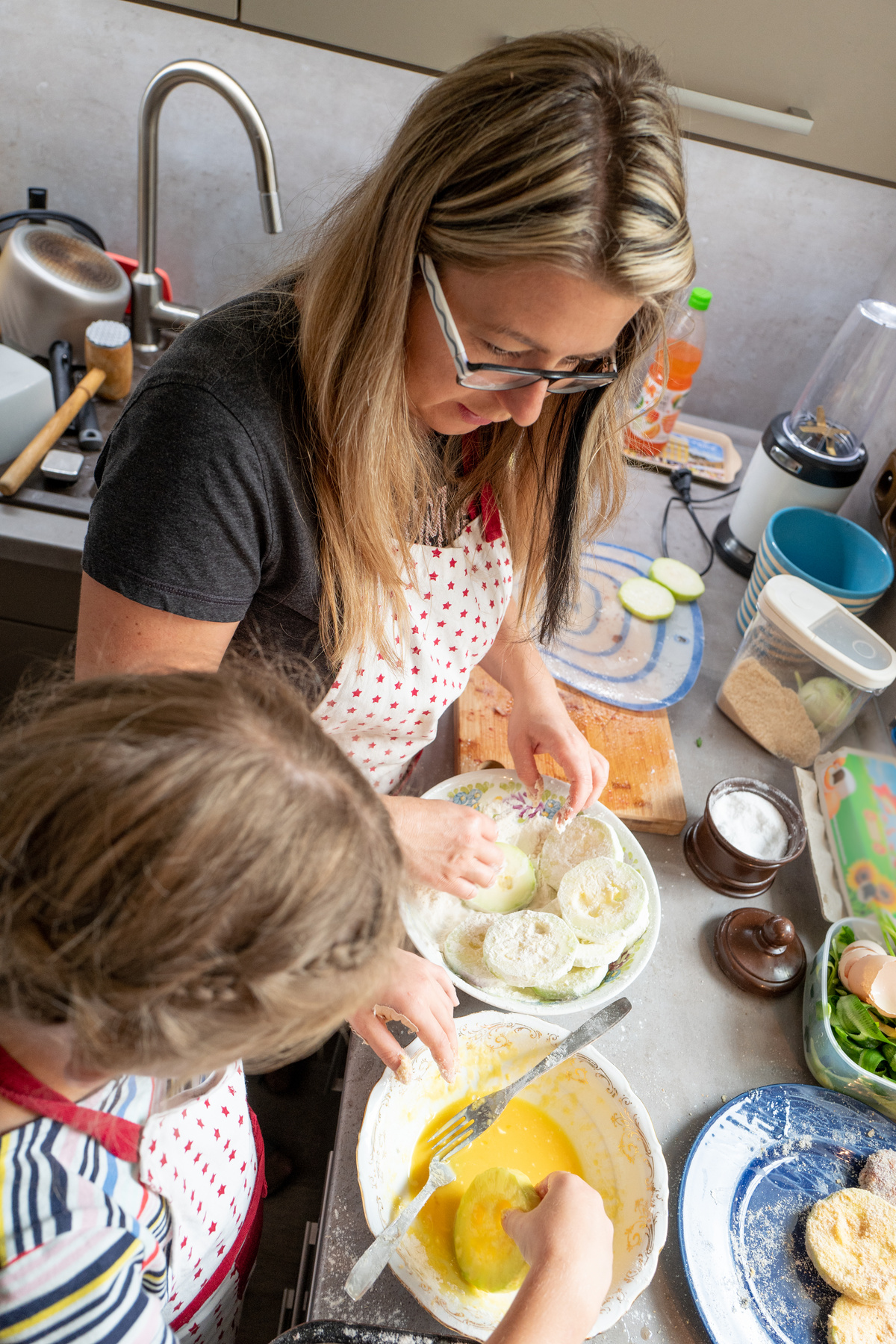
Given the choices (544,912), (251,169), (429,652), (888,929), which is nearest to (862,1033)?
(888,929)

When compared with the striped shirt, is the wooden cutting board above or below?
below

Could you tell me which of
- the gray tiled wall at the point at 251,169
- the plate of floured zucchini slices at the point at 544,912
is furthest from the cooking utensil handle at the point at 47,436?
the plate of floured zucchini slices at the point at 544,912

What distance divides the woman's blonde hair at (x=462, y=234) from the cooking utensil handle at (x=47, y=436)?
74 cm

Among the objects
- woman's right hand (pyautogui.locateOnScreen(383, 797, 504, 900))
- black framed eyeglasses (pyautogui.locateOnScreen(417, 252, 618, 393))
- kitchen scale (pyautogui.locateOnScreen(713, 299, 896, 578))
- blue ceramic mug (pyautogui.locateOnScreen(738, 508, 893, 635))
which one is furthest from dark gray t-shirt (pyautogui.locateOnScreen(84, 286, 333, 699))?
kitchen scale (pyautogui.locateOnScreen(713, 299, 896, 578))

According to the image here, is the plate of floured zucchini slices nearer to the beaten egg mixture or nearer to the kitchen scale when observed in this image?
the beaten egg mixture

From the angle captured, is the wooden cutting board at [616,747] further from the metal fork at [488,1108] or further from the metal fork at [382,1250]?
the metal fork at [382,1250]

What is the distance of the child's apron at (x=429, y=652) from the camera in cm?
95

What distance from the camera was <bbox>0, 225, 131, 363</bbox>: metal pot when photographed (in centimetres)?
150

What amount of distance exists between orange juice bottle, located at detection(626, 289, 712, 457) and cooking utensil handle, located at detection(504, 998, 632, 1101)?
1.17m

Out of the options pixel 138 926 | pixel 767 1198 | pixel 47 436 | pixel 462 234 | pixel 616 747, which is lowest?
pixel 767 1198

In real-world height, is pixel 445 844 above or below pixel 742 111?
below

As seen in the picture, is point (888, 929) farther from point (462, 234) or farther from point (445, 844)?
point (462, 234)

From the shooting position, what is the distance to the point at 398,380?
75 cm

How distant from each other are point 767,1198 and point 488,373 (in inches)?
34.4
